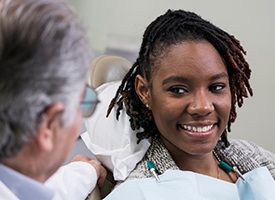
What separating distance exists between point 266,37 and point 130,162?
0.85 meters

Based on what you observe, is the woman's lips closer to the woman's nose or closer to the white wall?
the woman's nose

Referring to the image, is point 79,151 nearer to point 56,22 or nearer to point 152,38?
point 152,38

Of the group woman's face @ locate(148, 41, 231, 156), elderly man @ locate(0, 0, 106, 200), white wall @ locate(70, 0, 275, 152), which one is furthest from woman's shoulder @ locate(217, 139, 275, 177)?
elderly man @ locate(0, 0, 106, 200)

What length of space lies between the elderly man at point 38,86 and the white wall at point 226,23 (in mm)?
1155

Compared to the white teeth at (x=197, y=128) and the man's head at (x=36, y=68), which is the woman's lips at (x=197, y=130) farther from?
the man's head at (x=36, y=68)

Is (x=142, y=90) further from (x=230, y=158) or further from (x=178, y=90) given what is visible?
(x=230, y=158)

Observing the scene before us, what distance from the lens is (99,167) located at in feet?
3.95

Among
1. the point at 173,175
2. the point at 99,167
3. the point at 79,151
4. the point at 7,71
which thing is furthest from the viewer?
the point at 79,151

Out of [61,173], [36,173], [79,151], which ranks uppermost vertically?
[36,173]

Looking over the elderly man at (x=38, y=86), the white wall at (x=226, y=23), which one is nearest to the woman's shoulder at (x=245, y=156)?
the white wall at (x=226, y=23)

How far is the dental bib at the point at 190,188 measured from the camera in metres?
1.05

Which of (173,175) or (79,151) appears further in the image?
(79,151)

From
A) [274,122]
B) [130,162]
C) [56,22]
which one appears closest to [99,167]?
[130,162]

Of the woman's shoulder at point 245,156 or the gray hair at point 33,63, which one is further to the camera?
the woman's shoulder at point 245,156
